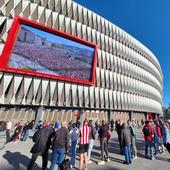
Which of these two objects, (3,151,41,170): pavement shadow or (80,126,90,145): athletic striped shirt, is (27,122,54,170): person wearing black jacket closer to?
(80,126,90,145): athletic striped shirt

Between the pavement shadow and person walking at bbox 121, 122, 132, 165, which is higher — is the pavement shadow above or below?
below

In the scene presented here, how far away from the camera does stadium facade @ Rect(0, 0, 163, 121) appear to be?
1077 inches

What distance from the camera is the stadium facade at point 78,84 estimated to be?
1077 inches

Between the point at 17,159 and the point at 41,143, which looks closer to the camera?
the point at 41,143

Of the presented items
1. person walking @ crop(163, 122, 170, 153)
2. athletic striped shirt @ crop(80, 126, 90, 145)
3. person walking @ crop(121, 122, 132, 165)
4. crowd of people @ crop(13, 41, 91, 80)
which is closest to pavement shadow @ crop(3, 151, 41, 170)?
athletic striped shirt @ crop(80, 126, 90, 145)

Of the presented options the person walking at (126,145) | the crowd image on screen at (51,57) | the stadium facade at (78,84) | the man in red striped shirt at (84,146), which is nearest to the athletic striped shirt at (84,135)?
the man in red striped shirt at (84,146)

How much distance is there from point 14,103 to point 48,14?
55.0 ft

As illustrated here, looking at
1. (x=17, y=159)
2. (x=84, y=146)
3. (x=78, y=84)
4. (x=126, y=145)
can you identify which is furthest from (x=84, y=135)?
(x=78, y=84)

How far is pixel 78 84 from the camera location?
115ft

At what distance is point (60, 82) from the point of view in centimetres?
3228

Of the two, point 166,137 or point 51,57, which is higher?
point 51,57

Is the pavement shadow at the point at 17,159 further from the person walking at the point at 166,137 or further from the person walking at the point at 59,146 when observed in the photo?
the person walking at the point at 166,137

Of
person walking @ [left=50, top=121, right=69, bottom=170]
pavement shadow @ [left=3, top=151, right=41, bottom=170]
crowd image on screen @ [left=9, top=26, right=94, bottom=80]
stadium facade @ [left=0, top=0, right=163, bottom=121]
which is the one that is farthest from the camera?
stadium facade @ [left=0, top=0, right=163, bottom=121]

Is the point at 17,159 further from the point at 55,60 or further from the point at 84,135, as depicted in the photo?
the point at 55,60
